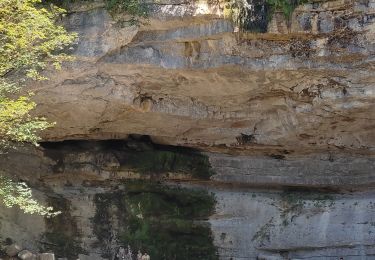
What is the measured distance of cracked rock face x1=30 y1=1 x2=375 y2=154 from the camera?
9758 millimetres

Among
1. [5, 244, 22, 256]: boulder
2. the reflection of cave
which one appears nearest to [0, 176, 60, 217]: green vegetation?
[5, 244, 22, 256]: boulder

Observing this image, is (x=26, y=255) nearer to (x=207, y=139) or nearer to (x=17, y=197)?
(x=17, y=197)

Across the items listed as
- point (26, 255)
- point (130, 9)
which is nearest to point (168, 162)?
point (26, 255)

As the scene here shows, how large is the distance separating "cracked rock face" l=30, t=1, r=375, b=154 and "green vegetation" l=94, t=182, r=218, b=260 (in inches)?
57.5

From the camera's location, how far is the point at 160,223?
12.6 m

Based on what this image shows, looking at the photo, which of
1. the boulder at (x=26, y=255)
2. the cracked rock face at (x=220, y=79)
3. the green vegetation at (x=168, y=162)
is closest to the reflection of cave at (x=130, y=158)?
the green vegetation at (x=168, y=162)

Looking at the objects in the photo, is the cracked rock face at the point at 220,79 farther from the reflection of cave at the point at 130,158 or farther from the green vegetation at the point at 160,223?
the green vegetation at the point at 160,223

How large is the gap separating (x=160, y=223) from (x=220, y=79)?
3.67 meters

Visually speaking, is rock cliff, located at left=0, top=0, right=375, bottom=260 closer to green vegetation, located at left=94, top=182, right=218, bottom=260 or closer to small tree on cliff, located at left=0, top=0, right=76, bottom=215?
green vegetation, located at left=94, top=182, right=218, bottom=260

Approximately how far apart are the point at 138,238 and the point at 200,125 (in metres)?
2.73

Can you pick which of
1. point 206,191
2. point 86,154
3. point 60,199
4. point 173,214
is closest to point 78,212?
point 60,199

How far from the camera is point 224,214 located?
12.8 m

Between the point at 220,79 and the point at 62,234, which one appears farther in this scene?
the point at 62,234

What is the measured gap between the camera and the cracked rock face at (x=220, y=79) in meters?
9.76
